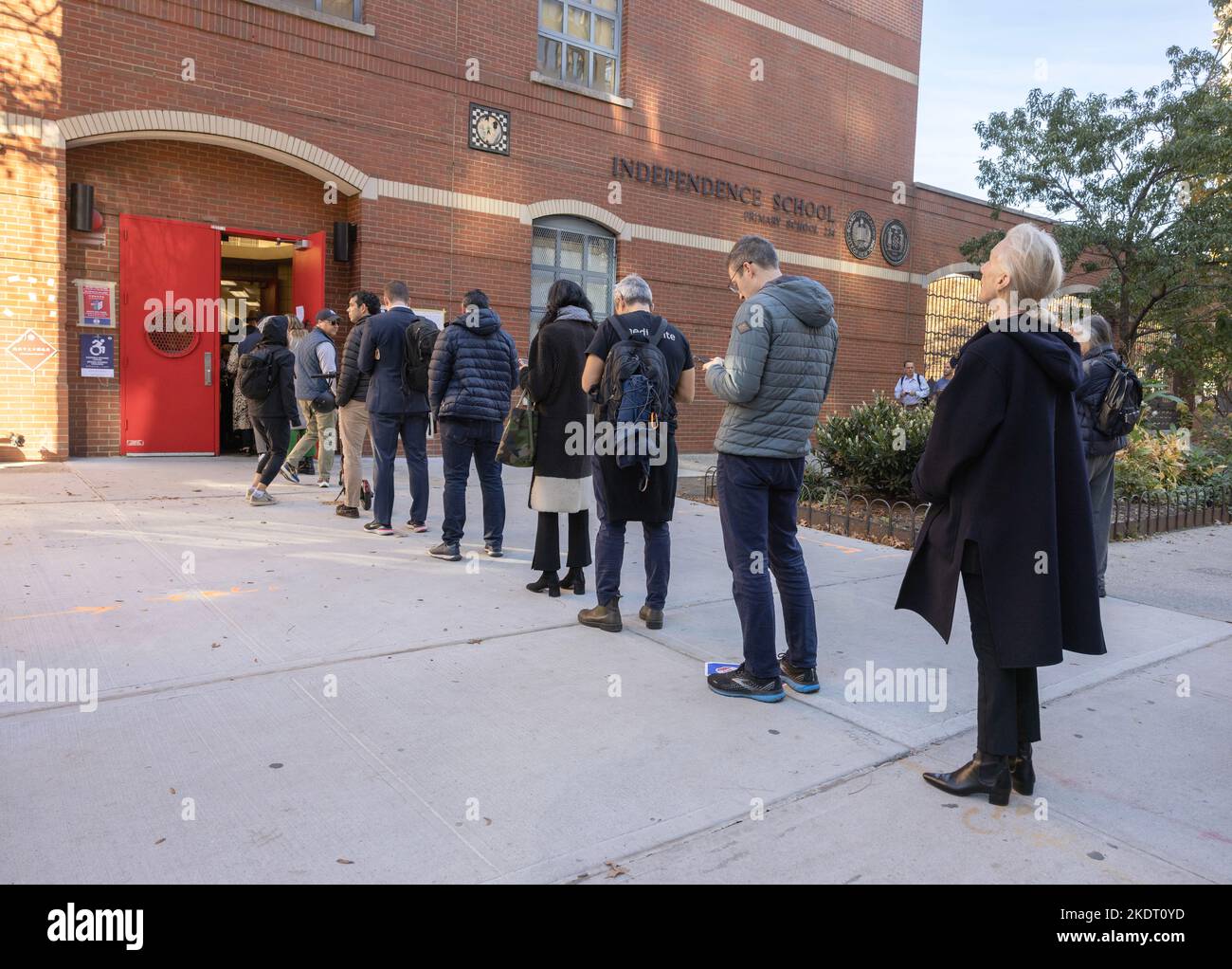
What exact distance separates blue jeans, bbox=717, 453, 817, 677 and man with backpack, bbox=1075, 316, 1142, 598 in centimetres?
279

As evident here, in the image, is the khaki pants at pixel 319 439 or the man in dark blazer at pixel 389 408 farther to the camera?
the khaki pants at pixel 319 439

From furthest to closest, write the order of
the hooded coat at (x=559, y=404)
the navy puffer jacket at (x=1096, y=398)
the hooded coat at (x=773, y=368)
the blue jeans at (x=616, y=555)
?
the navy puffer jacket at (x=1096, y=398)
the hooded coat at (x=559, y=404)
the blue jeans at (x=616, y=555)
the hooded coat at (x=773, y=368)

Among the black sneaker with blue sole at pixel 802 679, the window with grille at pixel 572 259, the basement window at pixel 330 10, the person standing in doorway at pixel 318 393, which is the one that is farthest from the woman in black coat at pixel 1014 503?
the window with grille at pixel 572 259

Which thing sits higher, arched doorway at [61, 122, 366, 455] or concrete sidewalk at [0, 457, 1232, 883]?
arched doorway at [61, 122, 366, 455]

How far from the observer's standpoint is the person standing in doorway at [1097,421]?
20.2 feet

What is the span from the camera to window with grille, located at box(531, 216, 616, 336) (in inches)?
546

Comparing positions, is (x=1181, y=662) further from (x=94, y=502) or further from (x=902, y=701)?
(x=94, y=502)

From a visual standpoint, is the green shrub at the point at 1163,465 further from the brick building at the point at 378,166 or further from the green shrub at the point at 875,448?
the brick building at the point at 378,166

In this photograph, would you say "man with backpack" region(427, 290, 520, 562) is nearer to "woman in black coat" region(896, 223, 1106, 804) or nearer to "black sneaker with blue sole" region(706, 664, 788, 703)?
"black sneaker with blue sole" region(706, 664, 788, 703)

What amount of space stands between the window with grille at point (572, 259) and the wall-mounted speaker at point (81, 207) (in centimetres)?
563

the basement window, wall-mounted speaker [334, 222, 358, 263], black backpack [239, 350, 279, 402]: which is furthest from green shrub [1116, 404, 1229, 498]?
the basement window

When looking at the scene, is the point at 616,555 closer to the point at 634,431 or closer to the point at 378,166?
the point at 634,431
